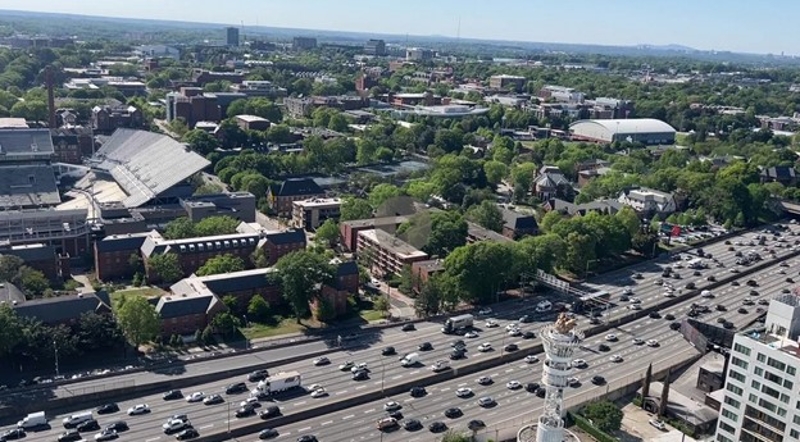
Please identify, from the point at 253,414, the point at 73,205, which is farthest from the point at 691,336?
the point at 73,205

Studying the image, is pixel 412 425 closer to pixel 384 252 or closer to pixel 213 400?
pixel 213 400

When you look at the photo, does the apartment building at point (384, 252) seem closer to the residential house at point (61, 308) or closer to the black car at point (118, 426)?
the residential house at point (61, 308)

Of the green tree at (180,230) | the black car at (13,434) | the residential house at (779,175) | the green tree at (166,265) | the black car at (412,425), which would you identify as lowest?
the black car at (13,434)

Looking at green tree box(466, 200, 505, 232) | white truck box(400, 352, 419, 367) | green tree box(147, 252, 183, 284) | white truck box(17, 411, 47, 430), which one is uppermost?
green tree box(466, 200, 505, 232)

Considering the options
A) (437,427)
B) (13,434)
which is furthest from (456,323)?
(13,434)

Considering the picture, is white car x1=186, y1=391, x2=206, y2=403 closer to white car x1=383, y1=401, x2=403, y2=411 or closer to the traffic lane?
the traffic lane

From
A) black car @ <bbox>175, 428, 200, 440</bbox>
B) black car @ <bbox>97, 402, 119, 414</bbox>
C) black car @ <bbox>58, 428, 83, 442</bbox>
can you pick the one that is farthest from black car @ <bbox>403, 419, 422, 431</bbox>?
black car @ <bbox>58, 428, 83, 442</bbox>

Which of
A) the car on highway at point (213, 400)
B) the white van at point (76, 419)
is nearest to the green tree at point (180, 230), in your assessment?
the car on highway at point (213, 400)
